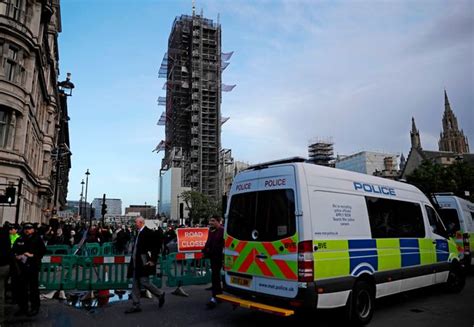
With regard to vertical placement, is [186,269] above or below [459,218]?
below

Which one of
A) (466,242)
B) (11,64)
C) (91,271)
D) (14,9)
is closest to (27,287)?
(91,271)

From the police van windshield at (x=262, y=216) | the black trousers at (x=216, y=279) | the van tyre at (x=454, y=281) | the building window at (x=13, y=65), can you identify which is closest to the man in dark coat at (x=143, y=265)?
the black trousers at (x=216, y=279)

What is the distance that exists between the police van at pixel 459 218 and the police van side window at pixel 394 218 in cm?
421

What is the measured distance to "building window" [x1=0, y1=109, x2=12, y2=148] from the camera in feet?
67.5

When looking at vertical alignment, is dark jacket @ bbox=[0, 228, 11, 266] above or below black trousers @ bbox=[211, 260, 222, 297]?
above

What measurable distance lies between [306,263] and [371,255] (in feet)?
5.96

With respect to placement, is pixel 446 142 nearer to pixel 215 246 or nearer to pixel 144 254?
pixel 215 246

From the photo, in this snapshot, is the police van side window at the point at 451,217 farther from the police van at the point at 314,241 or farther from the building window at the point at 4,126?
the building window at the point at 4,126

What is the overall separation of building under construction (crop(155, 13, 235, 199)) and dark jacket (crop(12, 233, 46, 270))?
64566mm

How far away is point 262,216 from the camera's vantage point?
6.09 m

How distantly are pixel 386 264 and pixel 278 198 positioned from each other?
2655 millimetres

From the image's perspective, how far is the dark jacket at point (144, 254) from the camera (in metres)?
7.29

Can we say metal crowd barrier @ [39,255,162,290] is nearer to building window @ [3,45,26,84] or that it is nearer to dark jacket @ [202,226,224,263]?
dark jacket @ [202,226,224,263]

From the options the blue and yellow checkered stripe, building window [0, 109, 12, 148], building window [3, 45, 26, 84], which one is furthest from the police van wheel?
building window [3, 45, 26, 84]
